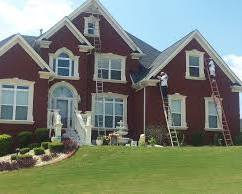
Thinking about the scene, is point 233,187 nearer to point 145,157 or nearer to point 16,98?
point 145,157

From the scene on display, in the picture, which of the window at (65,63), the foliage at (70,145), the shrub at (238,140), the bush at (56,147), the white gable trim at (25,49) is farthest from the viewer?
the shrub at (238,140)

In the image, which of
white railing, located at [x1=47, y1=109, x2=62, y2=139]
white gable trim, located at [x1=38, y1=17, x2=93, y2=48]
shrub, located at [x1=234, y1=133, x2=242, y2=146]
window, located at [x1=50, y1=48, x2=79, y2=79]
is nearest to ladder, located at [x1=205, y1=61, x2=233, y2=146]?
shrub, located at [x1=234, y1=133, x2=242, y2=146]

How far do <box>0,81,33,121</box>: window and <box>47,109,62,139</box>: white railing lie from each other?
1223 millimetres

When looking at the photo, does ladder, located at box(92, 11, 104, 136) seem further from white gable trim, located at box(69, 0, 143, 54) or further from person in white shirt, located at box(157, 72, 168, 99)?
person in white shirt, located at box(157, 72, 168, 99)

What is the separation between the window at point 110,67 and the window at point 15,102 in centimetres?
630

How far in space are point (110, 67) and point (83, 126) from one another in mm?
7882

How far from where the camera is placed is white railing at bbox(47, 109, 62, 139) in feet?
98.0

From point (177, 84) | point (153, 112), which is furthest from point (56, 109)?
point (177, 84)

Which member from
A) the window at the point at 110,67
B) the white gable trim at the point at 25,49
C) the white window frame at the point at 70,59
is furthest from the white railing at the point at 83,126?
the window at the point at 110,67

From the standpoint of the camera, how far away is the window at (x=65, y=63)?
3506 cm

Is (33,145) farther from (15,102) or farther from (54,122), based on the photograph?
(15,102)

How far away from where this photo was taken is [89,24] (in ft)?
124

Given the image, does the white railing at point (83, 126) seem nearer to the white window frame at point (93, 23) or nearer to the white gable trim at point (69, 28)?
the white gable trim at point (69, 28)

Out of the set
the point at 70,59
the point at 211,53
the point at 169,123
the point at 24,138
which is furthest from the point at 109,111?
the point at 211,53
